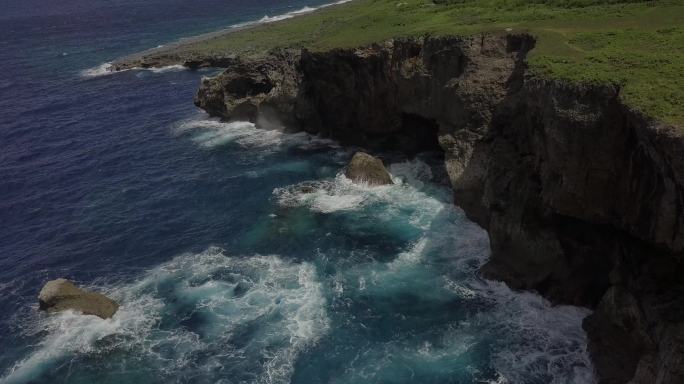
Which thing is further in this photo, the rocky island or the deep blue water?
the deep blue water

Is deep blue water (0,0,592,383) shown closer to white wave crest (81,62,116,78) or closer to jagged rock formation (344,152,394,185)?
jagged rock formation (344,152,394,185)

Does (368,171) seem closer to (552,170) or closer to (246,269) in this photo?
(246,269)

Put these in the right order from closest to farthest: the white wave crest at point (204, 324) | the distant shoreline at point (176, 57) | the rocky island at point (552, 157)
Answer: the rocky island at point (552, 157), the white wave crest at point (204, 324), the distant shoreline at point (176, 57)

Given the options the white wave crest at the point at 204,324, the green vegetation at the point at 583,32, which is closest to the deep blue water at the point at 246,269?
the white wave crest at the point at 204,324

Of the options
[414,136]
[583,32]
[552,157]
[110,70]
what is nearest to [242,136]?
[414,136]

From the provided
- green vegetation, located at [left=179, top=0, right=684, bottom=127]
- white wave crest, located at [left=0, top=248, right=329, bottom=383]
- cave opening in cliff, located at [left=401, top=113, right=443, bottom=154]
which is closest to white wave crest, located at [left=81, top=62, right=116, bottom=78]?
green vegetation, located at [left=179, top=0, right=684, bottom=127]

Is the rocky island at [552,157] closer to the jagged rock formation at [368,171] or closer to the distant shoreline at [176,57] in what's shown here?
the jagged rock formation at [368,171]
